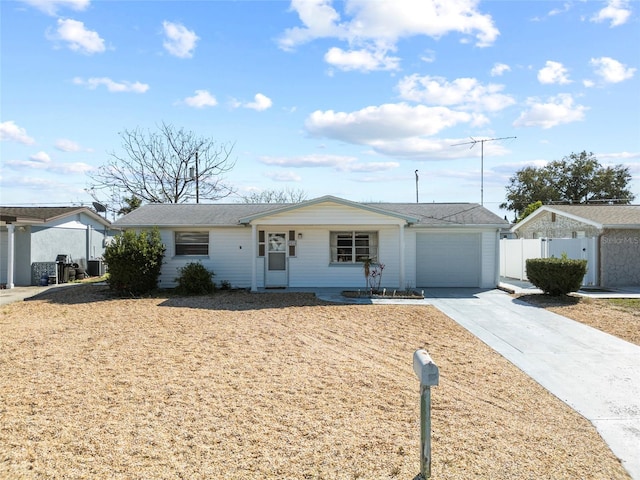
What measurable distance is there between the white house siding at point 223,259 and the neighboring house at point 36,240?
6.26m

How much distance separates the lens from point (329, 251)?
17.6 m

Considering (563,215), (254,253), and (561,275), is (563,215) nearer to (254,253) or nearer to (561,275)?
(561,275)

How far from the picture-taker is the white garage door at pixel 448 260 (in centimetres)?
1802

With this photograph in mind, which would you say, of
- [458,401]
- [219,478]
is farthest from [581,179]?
[219,478]

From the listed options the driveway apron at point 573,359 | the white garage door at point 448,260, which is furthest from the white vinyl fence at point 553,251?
the driveway apron at point 573,359

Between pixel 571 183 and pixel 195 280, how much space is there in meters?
41.9

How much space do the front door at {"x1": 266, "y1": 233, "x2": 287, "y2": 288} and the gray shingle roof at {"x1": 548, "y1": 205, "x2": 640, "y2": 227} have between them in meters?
11.8

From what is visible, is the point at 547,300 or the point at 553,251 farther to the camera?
the point at 553,251

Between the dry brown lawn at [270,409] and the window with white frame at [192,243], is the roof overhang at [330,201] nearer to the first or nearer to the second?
the window with white frame at [192,243]

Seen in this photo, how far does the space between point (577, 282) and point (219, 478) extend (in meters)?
13.4

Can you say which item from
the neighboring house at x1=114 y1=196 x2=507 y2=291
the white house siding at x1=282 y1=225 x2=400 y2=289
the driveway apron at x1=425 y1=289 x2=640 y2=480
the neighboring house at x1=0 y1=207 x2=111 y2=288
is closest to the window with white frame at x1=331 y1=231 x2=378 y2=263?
the neighboring house at x1=114 y1=196 x2=507 y2=291

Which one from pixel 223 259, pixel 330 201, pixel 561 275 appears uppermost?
pixel 330 201

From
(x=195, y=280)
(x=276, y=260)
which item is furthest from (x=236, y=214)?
(x=195, y=280)

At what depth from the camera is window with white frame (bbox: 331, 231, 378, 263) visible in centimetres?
1764
